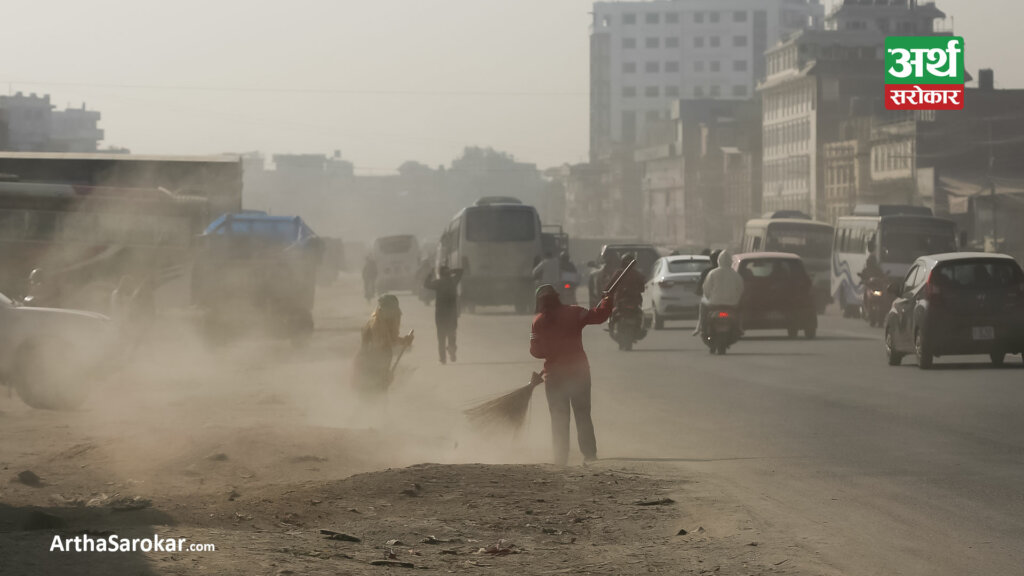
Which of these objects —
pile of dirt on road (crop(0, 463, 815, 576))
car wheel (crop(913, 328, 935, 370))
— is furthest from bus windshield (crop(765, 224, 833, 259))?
pile of dirt on road (crop(0, 463, 815, 576))

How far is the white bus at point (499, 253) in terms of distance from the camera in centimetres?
5112

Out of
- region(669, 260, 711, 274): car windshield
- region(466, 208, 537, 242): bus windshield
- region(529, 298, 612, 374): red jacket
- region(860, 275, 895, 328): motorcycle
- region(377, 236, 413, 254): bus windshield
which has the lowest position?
region(860, 275, 895, 328): motorcycle

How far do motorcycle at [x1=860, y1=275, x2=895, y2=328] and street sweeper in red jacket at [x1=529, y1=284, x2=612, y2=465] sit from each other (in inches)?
1027

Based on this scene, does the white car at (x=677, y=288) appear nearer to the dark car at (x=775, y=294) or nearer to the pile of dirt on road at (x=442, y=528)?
the dark car at (x=775, y=294)

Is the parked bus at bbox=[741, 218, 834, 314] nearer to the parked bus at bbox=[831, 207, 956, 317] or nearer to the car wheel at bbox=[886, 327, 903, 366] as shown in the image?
the parked bus at bbox=[831, 207, 956, 317]

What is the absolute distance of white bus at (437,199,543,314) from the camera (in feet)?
168

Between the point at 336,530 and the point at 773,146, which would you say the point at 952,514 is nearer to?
the point at 336,530

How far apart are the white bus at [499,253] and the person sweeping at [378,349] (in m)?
34.4

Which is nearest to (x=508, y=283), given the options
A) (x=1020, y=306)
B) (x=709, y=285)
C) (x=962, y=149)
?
(x=709, y=285)

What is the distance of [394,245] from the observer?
76625 millimetres

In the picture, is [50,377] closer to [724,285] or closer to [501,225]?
[724,285]

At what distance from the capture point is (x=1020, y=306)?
870 inches

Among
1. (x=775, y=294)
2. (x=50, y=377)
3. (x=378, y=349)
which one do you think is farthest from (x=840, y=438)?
(x=775, y=294)

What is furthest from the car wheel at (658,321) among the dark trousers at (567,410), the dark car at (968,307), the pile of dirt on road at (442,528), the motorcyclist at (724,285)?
the pile of dirt on road at (442,528)
